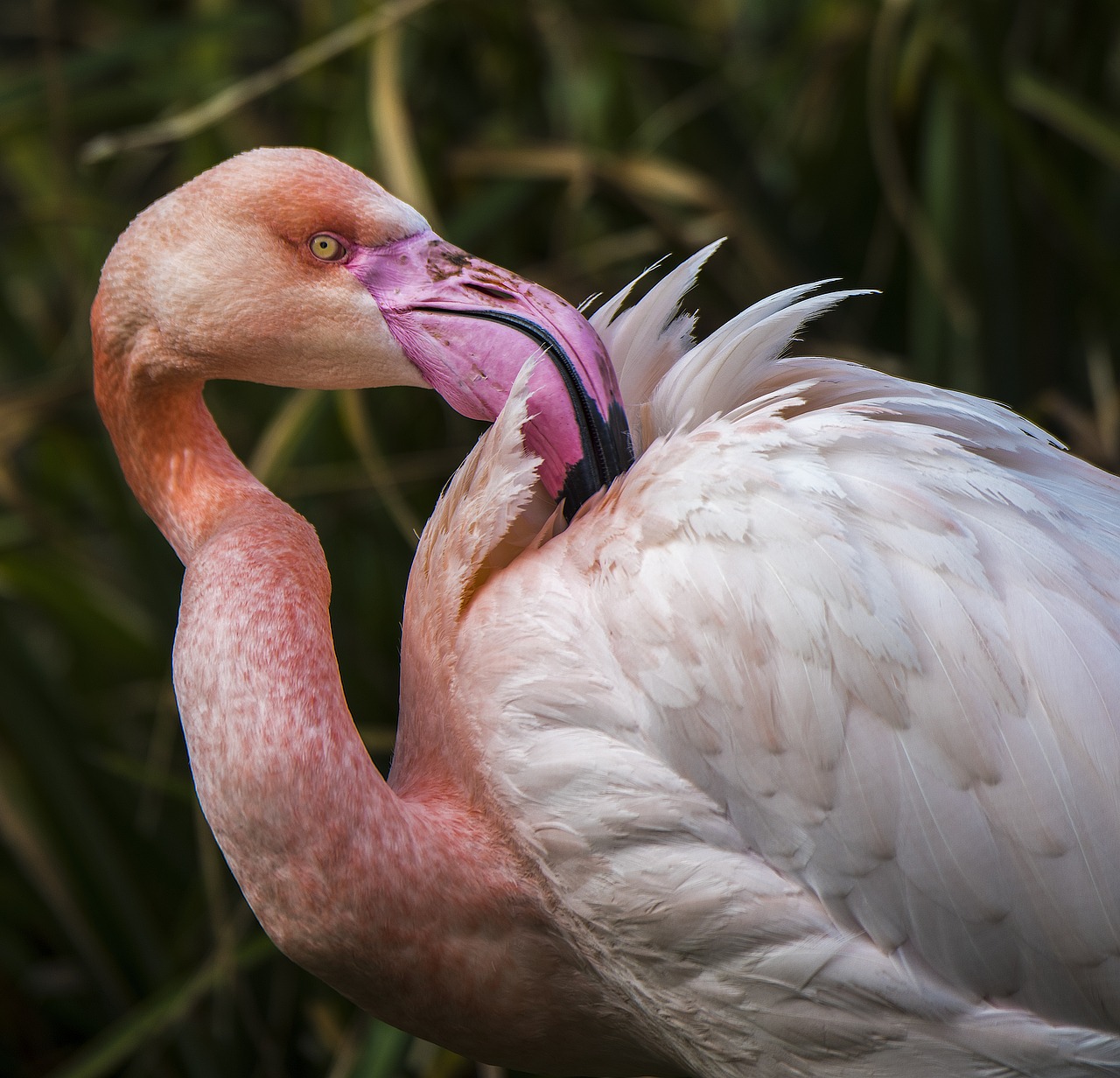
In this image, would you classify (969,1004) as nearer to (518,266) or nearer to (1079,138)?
(1079,138)

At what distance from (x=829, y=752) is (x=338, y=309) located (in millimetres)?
631

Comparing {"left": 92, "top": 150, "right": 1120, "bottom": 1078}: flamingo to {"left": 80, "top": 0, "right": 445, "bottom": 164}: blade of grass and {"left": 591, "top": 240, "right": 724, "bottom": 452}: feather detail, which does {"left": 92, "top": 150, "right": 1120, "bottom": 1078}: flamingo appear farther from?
{"left": 80, "top": 0, "right": 445, "bottom": 164}: blade of grass

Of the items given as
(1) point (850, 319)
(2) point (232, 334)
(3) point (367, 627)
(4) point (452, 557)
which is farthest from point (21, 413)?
(1) point (850, 319)

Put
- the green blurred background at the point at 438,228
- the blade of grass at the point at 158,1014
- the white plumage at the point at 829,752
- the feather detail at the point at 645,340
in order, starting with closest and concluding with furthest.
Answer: the white plumage at the point at 829,752 → the feather detail at the point at 645,340 → the blade of grass at the point at 158,1014 → the green blurred background at the point at 438,228

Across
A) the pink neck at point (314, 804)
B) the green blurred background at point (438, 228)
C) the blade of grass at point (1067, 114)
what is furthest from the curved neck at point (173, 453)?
the blade of grass at point (1067, 114)

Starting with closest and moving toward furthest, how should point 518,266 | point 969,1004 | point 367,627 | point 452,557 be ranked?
point 969,1004
point 452,557
point 367,627
point 518,266

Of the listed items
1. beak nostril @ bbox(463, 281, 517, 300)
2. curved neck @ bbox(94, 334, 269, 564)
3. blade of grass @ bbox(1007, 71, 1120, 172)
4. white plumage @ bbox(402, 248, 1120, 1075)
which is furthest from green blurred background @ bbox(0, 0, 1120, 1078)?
white plumage @ bbox(402, 248, 1120, 1075)

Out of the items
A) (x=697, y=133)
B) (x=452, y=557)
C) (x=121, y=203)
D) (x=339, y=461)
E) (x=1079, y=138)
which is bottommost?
(x=452, y=557)

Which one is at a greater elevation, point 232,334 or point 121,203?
point 121,203

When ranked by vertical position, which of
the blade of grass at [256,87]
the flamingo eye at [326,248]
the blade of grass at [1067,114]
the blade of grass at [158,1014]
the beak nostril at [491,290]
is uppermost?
the blade of grass at [256,87]

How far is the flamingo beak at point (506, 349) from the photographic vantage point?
3.85 feet

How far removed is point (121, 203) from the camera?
2.86m

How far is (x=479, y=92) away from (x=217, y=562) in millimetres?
1693

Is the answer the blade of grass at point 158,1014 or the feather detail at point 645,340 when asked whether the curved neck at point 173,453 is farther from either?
the blade of grass at point 158,1014
